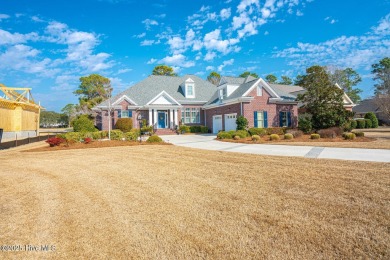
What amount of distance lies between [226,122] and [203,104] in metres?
7.00

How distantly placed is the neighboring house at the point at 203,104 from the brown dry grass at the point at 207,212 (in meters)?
17.5

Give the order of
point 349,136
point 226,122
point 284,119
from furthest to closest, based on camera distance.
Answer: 1. point 284,119
2. point 226,122
3. point 349,136

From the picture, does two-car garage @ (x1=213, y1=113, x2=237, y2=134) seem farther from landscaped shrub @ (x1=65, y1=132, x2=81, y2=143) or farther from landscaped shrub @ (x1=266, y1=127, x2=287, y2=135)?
landscaped shrub @ (x1=65, y1=132, x2=81, y2=143)

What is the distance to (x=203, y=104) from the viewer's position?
1273 inches

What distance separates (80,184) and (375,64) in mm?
76565

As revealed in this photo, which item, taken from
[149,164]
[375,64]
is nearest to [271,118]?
[149,164]

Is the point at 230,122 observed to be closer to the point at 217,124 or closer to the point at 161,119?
the point at 217,124

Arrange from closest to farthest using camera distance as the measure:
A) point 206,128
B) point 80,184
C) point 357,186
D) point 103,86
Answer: point 357,186 → point 80,184 → point 206,128 → point 103,86

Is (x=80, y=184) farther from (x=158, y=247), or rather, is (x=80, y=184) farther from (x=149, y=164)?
(x=158, y=247)

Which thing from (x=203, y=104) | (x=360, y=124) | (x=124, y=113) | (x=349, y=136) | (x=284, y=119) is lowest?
(x=349, y=136)

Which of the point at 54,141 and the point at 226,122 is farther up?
the point at 226,122

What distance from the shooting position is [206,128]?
29.6 metres

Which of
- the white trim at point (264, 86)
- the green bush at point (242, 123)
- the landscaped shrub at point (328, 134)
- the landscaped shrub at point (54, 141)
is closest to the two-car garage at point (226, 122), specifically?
the green bush at point (242, 123)

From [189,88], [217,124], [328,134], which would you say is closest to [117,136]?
[217,124]
